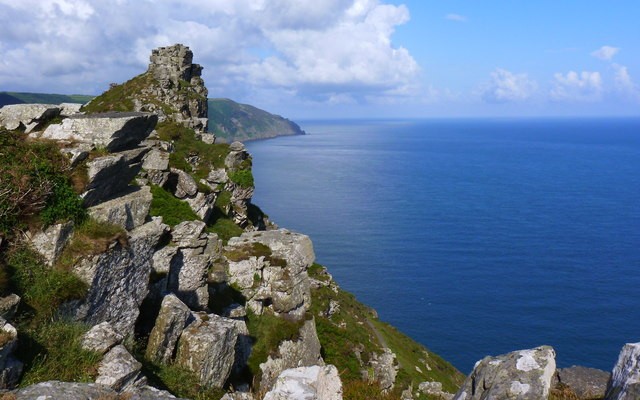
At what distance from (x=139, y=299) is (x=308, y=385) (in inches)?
342

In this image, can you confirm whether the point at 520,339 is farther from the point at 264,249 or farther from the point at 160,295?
the point at 160,295

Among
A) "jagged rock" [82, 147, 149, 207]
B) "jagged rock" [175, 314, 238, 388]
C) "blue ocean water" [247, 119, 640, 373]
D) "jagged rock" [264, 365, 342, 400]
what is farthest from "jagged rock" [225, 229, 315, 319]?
"blue ocean water" [247, 119, 640, 373]

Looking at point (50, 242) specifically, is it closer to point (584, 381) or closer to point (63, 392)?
point (63, 392)

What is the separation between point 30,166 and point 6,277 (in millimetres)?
3909

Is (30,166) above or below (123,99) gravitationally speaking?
below

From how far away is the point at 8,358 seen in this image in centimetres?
1117

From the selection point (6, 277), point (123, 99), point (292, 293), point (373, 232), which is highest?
point (123, 99)

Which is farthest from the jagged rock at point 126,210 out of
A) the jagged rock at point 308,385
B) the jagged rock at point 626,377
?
the jagged rock at point 626,377

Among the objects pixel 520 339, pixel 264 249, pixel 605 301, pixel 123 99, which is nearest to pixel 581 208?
pixel 605 301

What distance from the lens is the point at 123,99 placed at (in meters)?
64.2

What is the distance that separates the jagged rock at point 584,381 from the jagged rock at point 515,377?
543 millimetres

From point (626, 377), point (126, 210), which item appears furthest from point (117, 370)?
point (626, 377)

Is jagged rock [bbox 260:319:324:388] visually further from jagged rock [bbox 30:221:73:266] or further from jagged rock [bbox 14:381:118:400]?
jagged rock [bbox 14:381:118:400]

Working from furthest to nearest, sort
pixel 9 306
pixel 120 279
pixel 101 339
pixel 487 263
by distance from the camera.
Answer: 1. pixel 487 263
2. pixel 120 279
3. pixel 101 339
4. pixel 9 306
